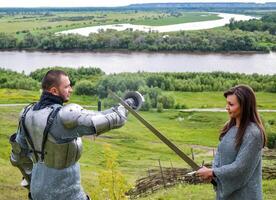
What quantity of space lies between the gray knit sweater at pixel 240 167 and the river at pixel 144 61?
74147mm

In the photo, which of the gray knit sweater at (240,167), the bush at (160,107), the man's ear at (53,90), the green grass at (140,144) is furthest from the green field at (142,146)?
the man's ear at (53,90)

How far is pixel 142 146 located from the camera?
37219 millimetres

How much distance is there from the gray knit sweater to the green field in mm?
7814

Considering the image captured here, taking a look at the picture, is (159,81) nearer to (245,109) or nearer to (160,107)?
(160,107)

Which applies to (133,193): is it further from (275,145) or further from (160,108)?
(160,108)

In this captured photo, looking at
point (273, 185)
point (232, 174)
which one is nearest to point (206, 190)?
point (273, 185)

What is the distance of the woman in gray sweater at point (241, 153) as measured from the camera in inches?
168

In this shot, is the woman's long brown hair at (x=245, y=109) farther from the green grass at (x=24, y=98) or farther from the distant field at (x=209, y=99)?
the green grass at (x=24, y=98)

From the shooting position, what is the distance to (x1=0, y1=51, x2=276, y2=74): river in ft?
271

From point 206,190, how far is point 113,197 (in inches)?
241

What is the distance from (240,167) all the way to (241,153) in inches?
4.4

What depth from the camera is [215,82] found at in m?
66.8

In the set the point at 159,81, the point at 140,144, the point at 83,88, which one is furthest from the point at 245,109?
the point at 159,81

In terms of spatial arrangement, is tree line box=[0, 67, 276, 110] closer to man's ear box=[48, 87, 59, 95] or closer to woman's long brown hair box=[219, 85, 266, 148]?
woman's long brown hair box=[219, 85, 266, 148]
